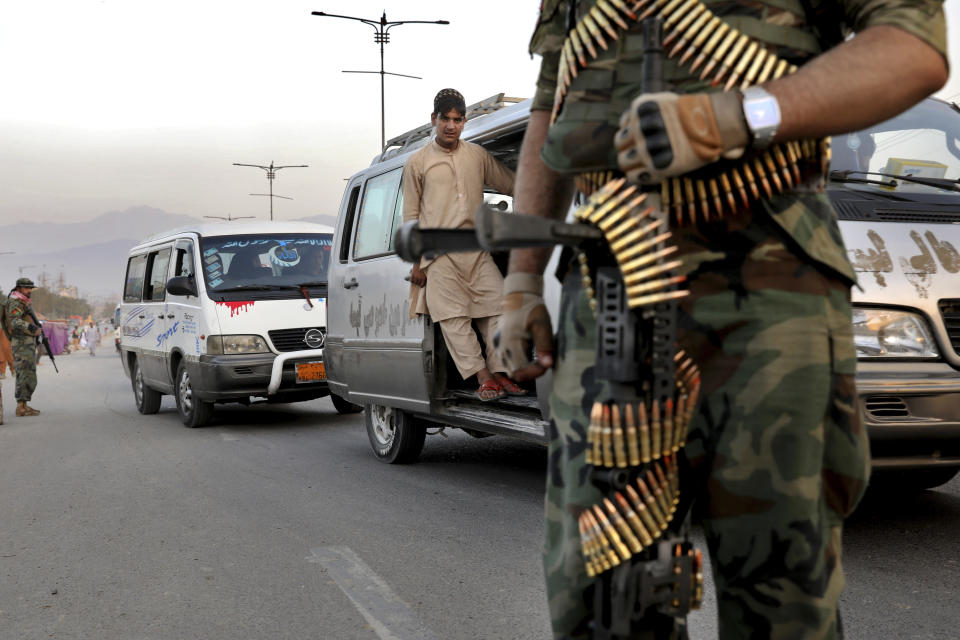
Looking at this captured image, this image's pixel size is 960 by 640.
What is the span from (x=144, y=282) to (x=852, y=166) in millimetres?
9555

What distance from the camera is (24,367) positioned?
486 inches

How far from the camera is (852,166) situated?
4449mm

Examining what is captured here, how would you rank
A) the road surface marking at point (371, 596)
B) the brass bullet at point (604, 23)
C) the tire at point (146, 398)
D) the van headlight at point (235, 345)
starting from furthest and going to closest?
1. the tire at point (146, 398)
2. the van headlight at point (235, 345)
3. the road surface marking at point (371, 596)
4. the brass bullet at point (604, 23)

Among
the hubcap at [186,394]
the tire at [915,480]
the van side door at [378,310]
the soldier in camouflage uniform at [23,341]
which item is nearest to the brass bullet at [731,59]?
the tire at [915,480]

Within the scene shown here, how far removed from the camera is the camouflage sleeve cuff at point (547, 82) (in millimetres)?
1641

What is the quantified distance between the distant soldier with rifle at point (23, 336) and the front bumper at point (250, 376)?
12.9ft

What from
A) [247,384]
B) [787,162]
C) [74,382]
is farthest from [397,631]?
[74,382]

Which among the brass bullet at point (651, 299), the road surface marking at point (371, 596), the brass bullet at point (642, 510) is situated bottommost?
the road surface marking at point (371, 596)

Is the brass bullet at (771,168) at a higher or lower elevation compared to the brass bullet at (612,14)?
lower

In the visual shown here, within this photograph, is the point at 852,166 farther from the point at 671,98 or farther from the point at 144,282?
the point at 144,282

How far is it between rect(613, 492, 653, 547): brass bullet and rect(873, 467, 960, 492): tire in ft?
13.8

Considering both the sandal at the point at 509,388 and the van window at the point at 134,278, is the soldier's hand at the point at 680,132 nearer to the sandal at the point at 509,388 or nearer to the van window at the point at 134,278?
the sandal at the point at 509,388

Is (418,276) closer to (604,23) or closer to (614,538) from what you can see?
(604,23)

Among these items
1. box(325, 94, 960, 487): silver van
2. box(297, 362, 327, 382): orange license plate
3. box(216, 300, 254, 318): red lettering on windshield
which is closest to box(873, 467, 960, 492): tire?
box(325, 94, 960, 487): silver van
